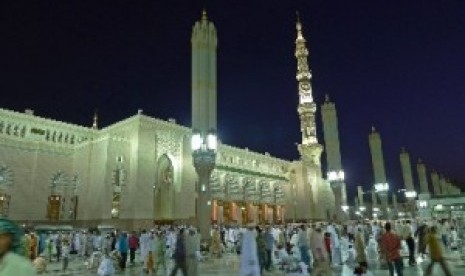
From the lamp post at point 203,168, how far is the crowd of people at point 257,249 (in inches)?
54.2

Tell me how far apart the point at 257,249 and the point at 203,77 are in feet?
31.4

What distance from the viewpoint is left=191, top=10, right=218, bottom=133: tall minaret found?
18828 mm

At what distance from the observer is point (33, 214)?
29250mm

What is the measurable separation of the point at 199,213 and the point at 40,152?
18.1 metres

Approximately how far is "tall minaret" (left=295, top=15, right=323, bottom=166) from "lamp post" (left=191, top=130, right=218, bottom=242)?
1547 inches

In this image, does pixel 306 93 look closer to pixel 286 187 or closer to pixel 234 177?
pixel 286 187

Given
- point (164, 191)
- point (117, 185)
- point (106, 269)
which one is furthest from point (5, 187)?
point (106, 269)

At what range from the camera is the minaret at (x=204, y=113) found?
709 inches

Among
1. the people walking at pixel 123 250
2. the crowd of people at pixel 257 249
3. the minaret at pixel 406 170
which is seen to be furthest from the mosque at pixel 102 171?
the people walking at pixel 123 250

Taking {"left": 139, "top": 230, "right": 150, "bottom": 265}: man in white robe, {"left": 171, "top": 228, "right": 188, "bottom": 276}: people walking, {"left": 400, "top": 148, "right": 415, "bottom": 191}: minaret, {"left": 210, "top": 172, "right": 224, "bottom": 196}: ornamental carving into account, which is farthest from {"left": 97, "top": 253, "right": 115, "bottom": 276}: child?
{"left": 400, "top": 148, "right": 415, "bottom": 191}: minaret

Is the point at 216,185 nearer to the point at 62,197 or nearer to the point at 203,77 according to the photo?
the point at 62,197

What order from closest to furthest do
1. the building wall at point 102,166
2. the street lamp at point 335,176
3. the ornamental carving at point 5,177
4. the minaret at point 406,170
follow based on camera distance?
the street lamp at point 335,176, the ornamental carving at point 5,177, the building wall at point 102,166, the minaret at point 406,170

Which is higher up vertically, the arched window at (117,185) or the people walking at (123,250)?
the arched window at (117,185)

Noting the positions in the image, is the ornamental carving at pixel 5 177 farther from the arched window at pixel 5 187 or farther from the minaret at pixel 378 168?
the minaret at pixel 378 168
